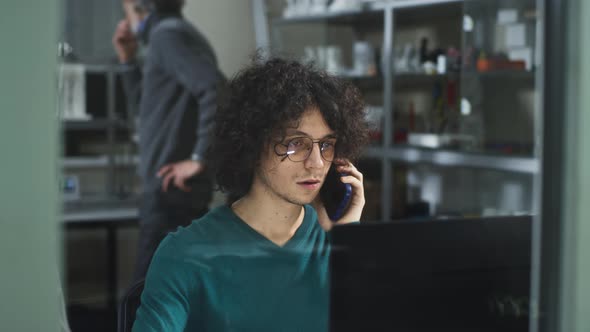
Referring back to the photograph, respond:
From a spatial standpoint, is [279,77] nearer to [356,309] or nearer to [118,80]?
[356,309]

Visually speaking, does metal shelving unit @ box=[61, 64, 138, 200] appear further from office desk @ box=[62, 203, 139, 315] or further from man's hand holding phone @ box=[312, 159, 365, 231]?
man's hand holding phone @ box=[312, 159, 365, 231]

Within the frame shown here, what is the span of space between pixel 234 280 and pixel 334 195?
0.84 feet

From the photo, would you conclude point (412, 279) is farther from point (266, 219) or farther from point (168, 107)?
point (168, 107)

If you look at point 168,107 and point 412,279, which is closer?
point 412,279

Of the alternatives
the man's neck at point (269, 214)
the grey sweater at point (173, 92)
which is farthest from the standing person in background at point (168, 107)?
the man's neck at point (269, 214)

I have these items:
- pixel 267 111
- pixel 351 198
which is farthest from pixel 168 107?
pixel 351 198

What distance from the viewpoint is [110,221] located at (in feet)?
6.40

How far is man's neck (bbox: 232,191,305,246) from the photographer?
4.34 feet

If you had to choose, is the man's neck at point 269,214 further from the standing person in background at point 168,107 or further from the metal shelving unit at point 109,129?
the metal shelving unit at point 109,129

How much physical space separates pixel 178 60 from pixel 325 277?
0.59 metres

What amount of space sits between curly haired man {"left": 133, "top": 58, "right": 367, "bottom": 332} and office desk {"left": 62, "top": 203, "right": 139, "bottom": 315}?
0.64 feet

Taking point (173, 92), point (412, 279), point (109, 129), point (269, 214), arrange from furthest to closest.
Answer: point (109, 129) < point (173, 92) < point (269, 214) < point (412, 279)

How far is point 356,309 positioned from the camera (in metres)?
1.22

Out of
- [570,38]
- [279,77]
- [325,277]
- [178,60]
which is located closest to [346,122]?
[279,77]
